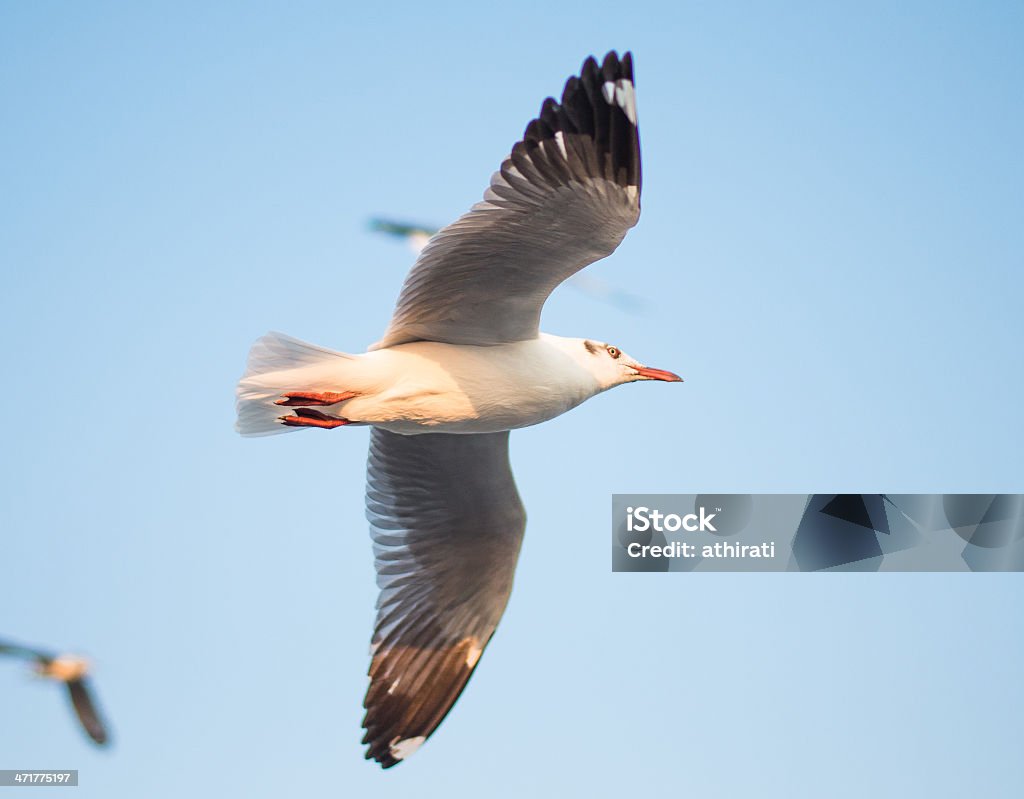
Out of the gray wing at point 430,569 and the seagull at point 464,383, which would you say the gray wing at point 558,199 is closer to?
the seagull at point 464,383

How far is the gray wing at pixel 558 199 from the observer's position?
5.14m

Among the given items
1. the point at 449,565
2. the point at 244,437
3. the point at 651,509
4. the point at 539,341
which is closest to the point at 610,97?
the point at 539,341

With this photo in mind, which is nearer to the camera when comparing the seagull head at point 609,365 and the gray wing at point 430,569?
the seagull head at point 609,365

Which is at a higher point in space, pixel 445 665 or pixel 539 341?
pixel 539 341

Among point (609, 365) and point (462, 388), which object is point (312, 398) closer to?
point (462, 388)

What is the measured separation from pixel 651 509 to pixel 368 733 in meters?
2.28

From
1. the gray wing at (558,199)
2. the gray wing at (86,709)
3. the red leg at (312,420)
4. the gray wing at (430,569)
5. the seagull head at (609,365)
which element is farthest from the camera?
the gray wing at (430,569)

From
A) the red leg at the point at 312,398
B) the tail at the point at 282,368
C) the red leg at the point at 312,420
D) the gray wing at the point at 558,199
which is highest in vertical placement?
the gray wing at the point at 558,199

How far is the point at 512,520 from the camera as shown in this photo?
6676mm

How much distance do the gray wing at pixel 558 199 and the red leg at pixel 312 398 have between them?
493mm

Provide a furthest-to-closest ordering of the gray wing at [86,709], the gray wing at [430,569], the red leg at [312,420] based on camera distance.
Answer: the gray wing at [430,569] → the red leg at [312,420] → the gray wing at [86,709]

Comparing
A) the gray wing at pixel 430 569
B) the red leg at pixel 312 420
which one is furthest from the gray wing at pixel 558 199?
the gray wing at pixel 430 569

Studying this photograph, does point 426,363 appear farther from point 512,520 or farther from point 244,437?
point 512,520

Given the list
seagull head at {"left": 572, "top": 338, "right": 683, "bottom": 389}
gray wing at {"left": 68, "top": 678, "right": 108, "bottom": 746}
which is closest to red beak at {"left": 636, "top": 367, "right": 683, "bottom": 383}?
seagull head at {"left": 572, "top": 338, "right": 683, "bottom": 389}
